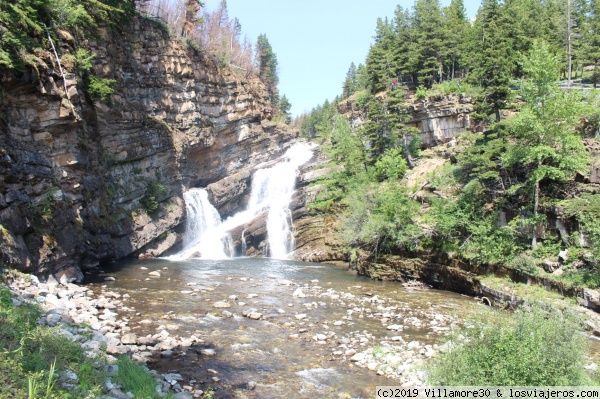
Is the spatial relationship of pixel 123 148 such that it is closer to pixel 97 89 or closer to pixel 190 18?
pixel 97 89

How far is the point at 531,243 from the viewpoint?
792 inches

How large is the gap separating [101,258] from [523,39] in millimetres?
41424

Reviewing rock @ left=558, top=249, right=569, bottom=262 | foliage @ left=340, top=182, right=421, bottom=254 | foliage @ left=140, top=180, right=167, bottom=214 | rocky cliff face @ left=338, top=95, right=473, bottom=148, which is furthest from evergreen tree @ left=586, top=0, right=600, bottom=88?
foliage @ left=140, top=180, right=167, bottom=214

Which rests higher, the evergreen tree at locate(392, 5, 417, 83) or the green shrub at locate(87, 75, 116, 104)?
the evergreen tree at locate(392, 5, 417, 83)

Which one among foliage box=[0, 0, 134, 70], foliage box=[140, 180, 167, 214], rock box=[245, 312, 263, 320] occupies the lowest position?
rock box=[245, 312, 263, 320]

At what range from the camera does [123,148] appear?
3328 cm

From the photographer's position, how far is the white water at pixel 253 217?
38.4 meters

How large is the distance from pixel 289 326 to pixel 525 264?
12.0m

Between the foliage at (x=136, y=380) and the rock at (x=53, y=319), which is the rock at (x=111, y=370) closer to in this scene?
the foliage at (x=136, y=380)

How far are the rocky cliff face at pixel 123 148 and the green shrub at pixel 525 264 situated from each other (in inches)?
880

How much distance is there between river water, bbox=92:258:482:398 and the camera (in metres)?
10.8

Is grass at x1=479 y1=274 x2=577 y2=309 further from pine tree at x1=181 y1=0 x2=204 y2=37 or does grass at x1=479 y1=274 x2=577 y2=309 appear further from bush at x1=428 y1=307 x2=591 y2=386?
pine tree at x1=181 y1=0 x2=204 y2=37

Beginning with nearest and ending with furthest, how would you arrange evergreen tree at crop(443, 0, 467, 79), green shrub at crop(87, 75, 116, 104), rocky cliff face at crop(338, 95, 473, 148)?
1. green shrub at crop(87, 75, 116, 104)
2. rocky cliff face at crop(338, 95, 473, 148)
3. evergreen tree at crop(443, 0, 467, 79)

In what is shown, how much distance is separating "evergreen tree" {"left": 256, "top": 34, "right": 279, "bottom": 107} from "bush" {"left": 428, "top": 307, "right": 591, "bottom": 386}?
66.2 meters
